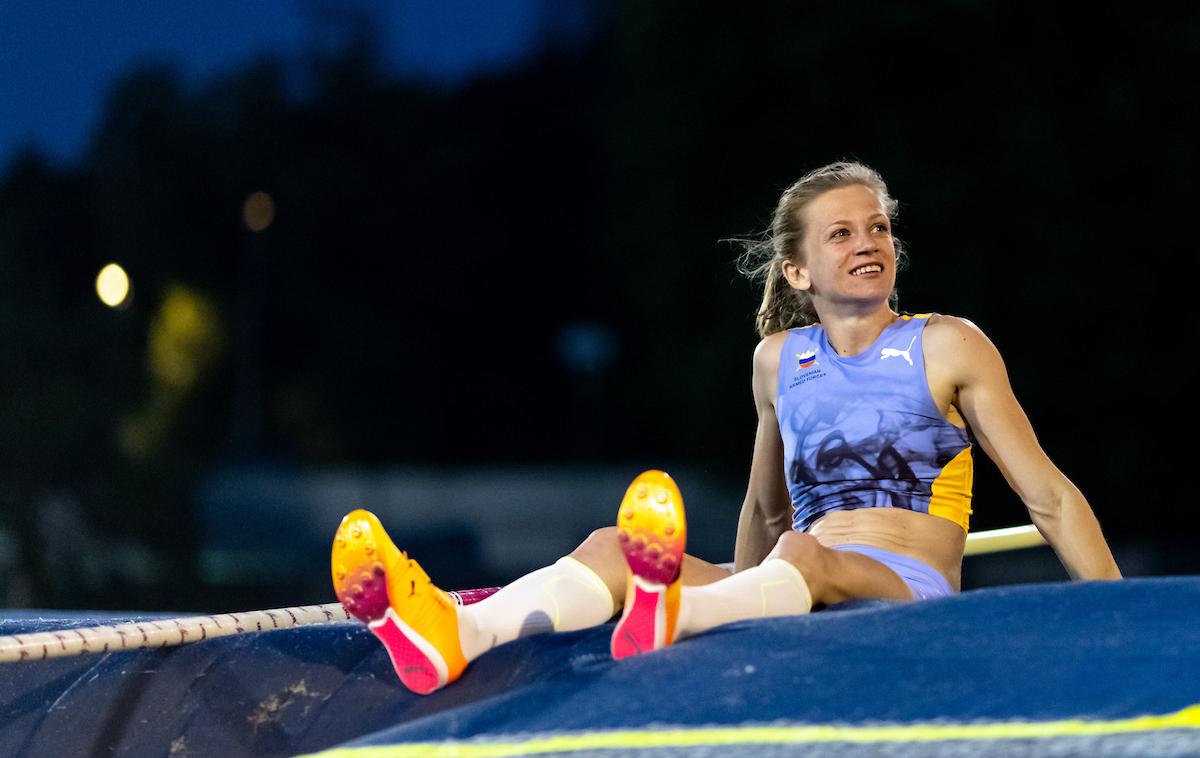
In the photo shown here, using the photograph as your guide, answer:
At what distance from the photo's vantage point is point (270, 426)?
12539 millimetres

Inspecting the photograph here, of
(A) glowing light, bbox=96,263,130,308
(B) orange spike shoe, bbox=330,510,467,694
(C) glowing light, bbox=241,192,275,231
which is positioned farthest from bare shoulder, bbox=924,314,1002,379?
(C) glowing light, bbox=241,192,275,231

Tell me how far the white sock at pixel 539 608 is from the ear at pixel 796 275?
82 cm

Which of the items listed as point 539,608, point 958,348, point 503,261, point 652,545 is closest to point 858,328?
point 958,348

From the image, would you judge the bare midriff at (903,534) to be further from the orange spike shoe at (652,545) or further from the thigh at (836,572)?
the orange spike shoe at (652,545)

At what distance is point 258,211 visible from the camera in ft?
42.8

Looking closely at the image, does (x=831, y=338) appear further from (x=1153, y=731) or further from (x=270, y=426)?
(x=270, y=426)

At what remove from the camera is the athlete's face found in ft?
8.43

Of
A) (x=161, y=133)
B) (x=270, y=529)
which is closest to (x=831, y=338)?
(x=270, y=529)

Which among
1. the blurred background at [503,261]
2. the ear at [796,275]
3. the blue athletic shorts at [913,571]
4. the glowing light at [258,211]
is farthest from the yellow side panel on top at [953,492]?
the glowing light at [258,211]

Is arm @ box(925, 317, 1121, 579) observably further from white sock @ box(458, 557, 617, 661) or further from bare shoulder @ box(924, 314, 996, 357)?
white sock @ box(458, 557, 617, 661)

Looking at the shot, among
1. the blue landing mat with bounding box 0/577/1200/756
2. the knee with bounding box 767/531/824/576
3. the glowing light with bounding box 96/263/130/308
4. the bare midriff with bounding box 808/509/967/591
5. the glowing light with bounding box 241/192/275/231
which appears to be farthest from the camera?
the glowing light with bounding box 241/192/275/231

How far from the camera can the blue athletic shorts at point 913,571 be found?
235cm

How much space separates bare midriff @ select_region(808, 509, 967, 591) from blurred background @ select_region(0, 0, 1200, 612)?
318 inches

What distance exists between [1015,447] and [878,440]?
0.24m
